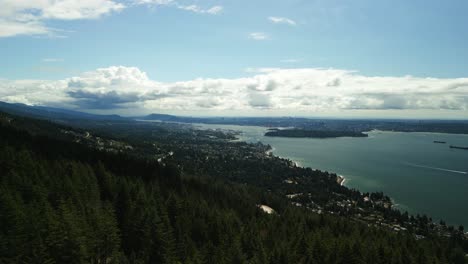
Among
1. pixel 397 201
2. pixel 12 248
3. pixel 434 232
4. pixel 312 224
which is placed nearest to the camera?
pixel 12 248

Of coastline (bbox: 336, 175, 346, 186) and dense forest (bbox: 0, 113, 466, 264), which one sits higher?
dense forest (bbox: 0, 113, 466, 264)

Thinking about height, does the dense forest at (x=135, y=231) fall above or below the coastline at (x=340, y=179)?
above

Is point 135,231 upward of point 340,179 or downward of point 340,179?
upward

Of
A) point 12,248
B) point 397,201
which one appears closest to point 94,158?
point 12,248

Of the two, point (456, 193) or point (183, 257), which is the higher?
point (183, 257)

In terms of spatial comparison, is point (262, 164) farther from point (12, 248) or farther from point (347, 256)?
point (12, 248)

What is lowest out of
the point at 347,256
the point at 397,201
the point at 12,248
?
the point at 397,201

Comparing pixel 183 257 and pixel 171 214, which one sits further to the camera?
pixel 171 214

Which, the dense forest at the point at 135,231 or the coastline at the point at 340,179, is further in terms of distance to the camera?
the coastline at the point at 340,179

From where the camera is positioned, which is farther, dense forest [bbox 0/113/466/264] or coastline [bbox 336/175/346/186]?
coastline [bbox 336/175/346/186]

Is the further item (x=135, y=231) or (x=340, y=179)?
(x=340, y=179)

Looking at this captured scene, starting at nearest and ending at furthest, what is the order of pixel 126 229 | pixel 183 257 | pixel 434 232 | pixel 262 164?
pixel 183 257
pixel 126 229
pixel 434 232
pixel 262 164
